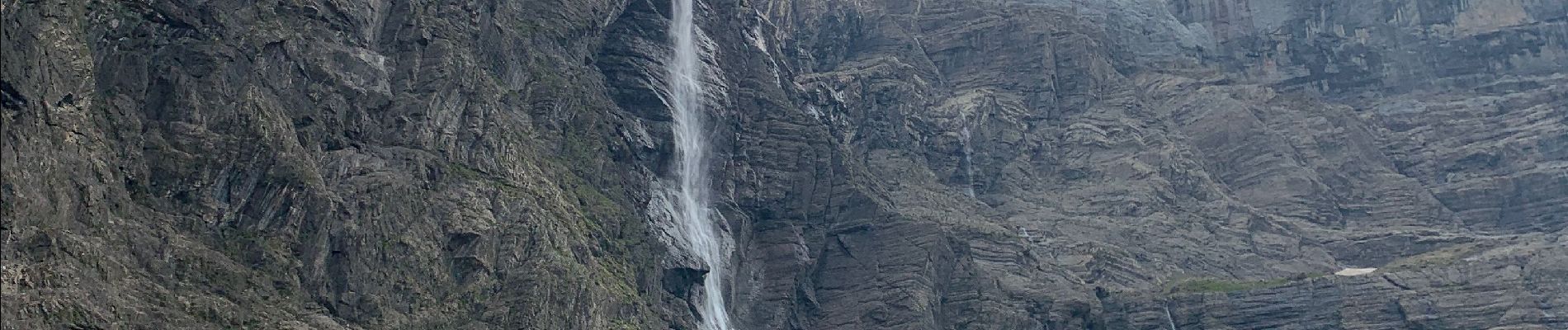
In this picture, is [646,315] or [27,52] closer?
[27,52]

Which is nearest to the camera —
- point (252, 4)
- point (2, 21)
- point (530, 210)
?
point (2, 21)

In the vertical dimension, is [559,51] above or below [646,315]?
above

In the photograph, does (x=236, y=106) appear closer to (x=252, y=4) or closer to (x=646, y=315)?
(x=252, y=4)

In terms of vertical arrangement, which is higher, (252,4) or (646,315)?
(252,4)

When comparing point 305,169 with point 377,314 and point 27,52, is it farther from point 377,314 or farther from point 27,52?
point 27,52

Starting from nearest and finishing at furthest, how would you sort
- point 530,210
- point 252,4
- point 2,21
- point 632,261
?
1. point 2,21
2. point 252,4
3. point 530,210
4. point 632,261

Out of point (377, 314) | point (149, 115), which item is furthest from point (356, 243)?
point (149, 115)

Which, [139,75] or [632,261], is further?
[632,261]

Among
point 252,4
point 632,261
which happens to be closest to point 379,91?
point 252,4

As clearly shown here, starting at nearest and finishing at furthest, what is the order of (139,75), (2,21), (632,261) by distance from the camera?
(2,21), (139,75), (632,261)
